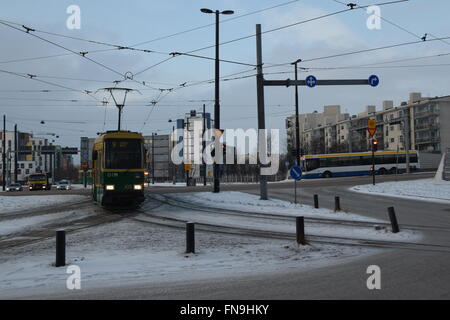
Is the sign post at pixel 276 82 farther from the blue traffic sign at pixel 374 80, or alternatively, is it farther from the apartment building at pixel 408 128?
the apartment building at pixel 408 128

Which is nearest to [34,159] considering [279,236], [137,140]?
[137,140]

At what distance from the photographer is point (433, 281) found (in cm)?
721

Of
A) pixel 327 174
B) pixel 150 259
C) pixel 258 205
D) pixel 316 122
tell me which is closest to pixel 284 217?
pixel 258 205

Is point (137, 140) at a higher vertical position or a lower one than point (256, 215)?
higher

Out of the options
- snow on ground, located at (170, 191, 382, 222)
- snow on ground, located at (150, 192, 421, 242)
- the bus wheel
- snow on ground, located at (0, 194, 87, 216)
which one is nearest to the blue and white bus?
the bus wheel

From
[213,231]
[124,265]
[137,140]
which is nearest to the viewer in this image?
[124,265]

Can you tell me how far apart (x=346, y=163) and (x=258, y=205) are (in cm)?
3944

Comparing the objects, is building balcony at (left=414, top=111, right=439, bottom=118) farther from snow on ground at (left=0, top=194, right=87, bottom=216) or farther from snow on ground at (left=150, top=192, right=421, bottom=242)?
snow on ground at (left=0, top=194, right=87, bottom=216)

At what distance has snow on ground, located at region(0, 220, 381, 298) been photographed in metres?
7.80

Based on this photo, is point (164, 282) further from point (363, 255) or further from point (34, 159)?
point (34, 159)

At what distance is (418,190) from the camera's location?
30266 millimetres
